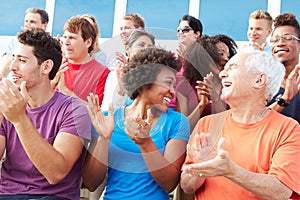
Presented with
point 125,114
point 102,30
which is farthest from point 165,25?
point 125,114

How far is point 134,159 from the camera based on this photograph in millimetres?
2541

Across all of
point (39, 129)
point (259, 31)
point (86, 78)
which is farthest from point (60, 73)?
point (259, 31)

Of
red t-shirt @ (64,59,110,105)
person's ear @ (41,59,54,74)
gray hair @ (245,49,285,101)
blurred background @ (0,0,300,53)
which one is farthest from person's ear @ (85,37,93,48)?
blurred background @ (0,0,300,53)

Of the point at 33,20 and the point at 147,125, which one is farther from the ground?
the point at 33,20

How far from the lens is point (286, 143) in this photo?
2.28 m

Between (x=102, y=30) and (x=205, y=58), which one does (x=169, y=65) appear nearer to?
(x=205, y=58)

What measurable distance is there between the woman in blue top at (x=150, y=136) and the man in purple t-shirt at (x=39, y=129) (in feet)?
0.42

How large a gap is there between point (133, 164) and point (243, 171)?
2.05 feet

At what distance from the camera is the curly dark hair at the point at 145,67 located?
8.49ft

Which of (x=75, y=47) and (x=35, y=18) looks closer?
(x=75, y=47)

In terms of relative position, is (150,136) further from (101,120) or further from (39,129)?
(39,129)

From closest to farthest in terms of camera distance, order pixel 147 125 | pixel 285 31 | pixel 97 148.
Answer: pixel 147 125 → pixel 97 148 → pixel 285 31

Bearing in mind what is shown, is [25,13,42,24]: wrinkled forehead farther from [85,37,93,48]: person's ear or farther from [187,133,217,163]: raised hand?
[187,133,217,163]: raised hand

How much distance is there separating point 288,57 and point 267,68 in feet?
2.74
